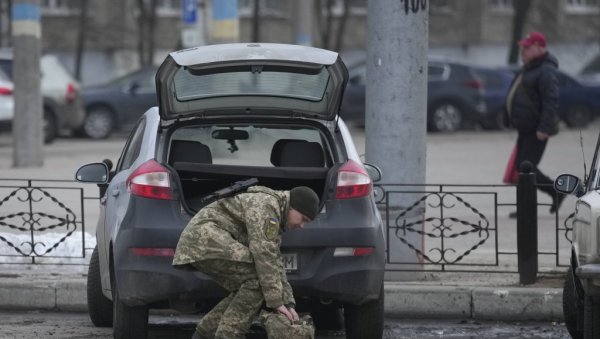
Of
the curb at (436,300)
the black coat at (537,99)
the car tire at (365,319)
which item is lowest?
the curb at (436,300)

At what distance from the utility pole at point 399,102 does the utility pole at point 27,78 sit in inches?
387

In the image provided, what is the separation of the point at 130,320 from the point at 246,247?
2.90 ft

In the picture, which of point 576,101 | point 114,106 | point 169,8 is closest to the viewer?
point 114,106

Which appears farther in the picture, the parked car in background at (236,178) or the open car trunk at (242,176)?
the open car trunk at (242,176)

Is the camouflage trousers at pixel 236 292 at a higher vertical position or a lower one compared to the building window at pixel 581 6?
lower

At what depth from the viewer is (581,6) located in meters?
54.1

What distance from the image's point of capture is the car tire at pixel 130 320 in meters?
7.70

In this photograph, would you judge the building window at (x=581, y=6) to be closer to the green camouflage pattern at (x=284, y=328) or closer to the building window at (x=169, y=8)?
the building window at (x=169, y=8)

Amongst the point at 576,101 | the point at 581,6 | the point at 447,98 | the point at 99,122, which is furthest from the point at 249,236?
the point at 581,6

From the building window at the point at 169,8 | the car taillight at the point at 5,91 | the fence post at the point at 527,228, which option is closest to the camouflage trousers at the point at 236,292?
the fence post at the point at 527,228

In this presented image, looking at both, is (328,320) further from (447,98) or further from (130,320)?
(447,98)

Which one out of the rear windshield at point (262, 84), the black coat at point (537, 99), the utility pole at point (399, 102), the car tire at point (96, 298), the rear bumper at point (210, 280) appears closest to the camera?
the rear bumper at point (210, 280)

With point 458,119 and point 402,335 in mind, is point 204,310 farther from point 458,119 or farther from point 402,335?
point 458,119

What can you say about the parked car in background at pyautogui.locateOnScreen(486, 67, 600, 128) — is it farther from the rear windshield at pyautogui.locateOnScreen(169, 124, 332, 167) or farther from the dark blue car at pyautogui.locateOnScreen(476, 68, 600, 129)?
the rear windshield at pyautogui.locateOnScreen(169, 124, 332, 167)
